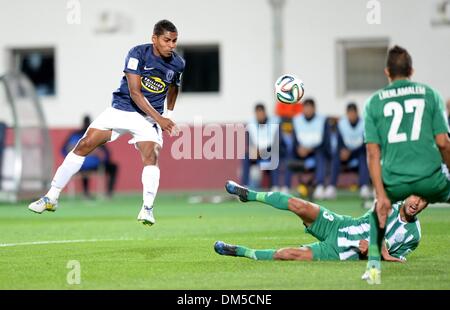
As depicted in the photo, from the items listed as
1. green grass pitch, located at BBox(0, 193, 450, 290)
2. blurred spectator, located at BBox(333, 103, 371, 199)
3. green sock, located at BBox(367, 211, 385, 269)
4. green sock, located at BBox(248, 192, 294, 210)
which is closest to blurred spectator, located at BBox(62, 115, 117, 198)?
green grass pitch, located at BBox(0, 193, 450, 290)

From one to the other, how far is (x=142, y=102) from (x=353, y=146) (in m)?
10.5

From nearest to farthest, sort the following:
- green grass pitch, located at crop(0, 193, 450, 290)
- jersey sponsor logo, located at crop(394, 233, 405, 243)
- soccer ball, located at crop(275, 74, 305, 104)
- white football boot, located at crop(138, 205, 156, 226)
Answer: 1. green grass pitch, located at crop(0, 193, 450, 290)
2. jersey sponsor logo, located at crop(394, 233, 405, 243)
3. white football boot, located at crop(138, 205, 156, 226)
4. soccer ball, located at crop(275, 74, 305, 104)

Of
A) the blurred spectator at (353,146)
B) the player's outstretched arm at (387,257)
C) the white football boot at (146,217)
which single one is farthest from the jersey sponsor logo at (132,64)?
the blurred spectator at (353,146)

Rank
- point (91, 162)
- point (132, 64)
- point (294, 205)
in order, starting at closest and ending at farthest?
point (294, 205) < point (132, 64) < point (91, 162)

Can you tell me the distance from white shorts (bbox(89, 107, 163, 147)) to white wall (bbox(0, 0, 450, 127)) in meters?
13.1

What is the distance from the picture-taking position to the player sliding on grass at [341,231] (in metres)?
9.60

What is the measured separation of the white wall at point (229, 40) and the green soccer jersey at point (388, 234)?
607 inches

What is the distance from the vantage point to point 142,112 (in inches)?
500

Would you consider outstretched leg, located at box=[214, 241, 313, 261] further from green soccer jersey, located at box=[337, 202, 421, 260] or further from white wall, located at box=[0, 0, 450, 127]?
white wall, located at box=[0, 0, 450, 127]

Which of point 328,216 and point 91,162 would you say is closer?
point 328,216

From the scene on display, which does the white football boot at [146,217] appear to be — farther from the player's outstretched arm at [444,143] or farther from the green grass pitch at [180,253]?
the player's outstretched arm at [444,143]

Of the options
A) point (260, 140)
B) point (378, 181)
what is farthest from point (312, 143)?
point (378, 181)

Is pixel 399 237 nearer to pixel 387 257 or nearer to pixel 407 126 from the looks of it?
pixel 387 257

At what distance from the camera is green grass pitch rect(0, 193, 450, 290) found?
8.79 m
